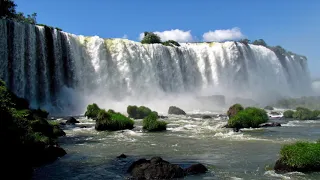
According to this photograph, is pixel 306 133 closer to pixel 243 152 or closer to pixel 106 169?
pixel 243 152

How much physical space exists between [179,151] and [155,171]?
5.41 meters

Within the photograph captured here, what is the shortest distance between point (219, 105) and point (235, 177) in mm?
43707

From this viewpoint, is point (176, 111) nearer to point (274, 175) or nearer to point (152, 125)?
point (152, 125)

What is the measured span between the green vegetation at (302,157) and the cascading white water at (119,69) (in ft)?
103

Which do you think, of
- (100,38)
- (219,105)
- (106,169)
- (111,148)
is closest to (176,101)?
(219,105)

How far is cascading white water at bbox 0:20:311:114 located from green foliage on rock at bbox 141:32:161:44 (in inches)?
472

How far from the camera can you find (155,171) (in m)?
11.1

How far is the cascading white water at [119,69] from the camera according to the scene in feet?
126

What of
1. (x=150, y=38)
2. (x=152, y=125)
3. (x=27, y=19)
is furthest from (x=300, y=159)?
(x=27, y=19)

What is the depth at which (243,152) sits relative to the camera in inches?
625

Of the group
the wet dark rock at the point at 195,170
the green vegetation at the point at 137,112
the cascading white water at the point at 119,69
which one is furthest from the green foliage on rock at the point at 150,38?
the wet dark rock at the point at 195,170

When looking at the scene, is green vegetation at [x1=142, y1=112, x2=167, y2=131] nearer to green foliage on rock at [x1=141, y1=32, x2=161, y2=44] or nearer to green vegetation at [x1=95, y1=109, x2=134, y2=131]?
green vegetation at [x1=95, y1=109, x2=134, y2=131]

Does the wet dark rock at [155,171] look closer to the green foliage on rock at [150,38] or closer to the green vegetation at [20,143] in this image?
the green vegetation at [20,143]

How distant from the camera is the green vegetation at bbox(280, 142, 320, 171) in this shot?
1165 cm
